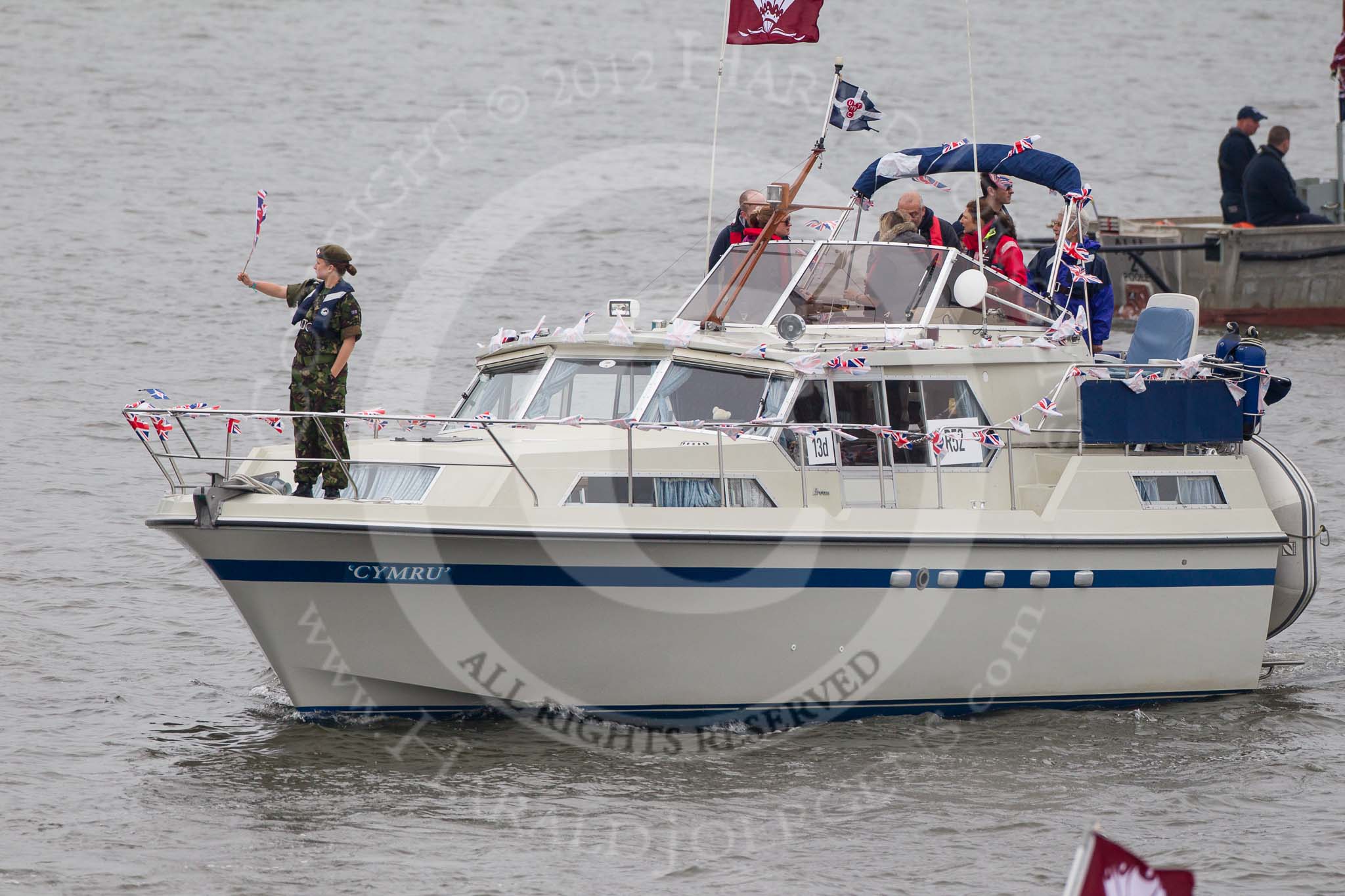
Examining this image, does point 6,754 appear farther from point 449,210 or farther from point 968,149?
point 449,210

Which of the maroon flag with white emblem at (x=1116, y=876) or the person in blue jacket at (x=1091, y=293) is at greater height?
the person in blue jacket at (x=1091, y=293)

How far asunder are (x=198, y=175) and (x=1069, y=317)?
861 inches

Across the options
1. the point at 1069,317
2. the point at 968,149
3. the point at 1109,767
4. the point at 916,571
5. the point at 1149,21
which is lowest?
the point at 1109,767

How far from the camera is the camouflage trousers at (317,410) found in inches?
421

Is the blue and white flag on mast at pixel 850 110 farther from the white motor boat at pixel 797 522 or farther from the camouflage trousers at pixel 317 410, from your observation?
the camouflage trousers at pixel 317 410

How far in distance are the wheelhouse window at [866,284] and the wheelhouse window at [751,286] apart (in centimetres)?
15

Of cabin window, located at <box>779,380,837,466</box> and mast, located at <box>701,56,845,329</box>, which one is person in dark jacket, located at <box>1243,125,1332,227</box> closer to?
mast, located at <box>701,56,845,329</box>

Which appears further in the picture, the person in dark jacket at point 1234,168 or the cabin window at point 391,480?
the person in dark jacket at point 1234,168

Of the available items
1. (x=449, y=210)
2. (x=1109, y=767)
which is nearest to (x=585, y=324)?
(x=1109, y=767)

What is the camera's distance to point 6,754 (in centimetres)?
1077

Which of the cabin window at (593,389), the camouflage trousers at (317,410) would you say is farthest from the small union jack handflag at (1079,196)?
the camouflage trousers at (317,410)

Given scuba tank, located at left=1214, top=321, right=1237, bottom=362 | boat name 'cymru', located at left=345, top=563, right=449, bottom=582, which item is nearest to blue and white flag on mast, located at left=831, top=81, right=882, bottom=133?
scuba tank, located at left=1214, top=321, right=1237, bottom=362

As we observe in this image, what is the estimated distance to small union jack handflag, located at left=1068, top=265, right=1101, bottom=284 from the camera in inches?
497

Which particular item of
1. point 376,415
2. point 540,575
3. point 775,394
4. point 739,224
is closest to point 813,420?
point 775,394
